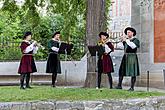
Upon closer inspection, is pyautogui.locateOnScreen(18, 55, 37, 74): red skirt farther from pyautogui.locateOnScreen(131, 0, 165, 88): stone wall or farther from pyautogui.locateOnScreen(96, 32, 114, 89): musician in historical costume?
pyautogui.locateOnScreen(131, 0, 165, 88): stone wall

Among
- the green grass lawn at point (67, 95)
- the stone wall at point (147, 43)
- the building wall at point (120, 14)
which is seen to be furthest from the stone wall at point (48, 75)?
the green grass lawn at point (67, 95)

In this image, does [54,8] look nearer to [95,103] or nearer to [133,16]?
[133,16]

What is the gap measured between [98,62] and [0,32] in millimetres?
9269

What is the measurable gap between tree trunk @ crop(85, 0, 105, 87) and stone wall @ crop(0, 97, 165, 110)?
2841 millimetres

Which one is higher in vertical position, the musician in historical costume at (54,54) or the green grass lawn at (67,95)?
the musician in historical costume at (54,54)

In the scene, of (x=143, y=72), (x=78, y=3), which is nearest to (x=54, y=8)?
(x=78, y=3)

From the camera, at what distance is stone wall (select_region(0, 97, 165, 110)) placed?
855 centimetres

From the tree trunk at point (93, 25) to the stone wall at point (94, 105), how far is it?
112 inches

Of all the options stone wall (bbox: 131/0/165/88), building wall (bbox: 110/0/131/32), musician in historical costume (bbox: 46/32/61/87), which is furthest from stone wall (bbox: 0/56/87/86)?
building wall (bbox: 110/0/131/32)

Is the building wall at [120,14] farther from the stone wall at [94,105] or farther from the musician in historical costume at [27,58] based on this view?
the stone wall at [94,105]

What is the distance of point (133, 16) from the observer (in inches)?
626

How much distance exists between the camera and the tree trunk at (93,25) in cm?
1184

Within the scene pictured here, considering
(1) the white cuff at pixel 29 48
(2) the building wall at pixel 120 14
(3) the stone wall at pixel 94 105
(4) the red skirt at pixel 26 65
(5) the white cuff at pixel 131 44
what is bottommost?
(3) the stone wall at pixel 94 105

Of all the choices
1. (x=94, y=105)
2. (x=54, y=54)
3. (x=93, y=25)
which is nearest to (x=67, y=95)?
(x=94, y=105)
